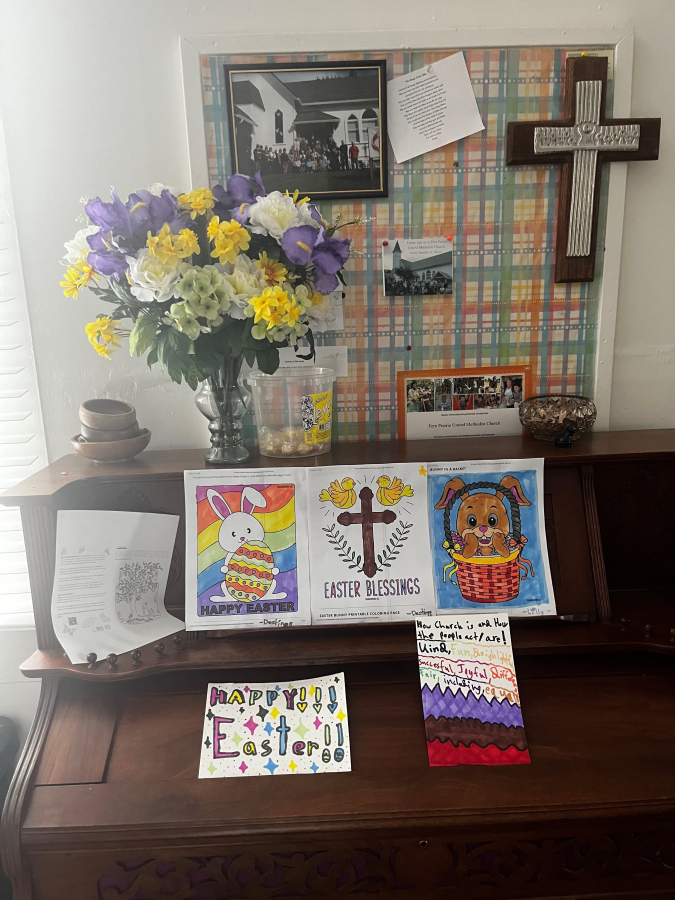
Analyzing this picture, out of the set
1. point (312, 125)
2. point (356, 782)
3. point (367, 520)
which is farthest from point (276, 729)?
point (312, 125)

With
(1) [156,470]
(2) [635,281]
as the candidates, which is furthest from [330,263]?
(2) [635,281]

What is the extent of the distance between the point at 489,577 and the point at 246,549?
1.69ft

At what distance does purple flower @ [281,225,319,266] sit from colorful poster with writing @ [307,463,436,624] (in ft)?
1.42

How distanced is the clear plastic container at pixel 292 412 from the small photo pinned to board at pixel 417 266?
0.33 meters

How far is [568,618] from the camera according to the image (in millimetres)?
1190

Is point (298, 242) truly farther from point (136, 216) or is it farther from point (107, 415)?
point (107, 415)

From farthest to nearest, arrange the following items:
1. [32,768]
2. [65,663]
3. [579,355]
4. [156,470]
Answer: [579,355] → [156,470] → [65,663] → [32,768]

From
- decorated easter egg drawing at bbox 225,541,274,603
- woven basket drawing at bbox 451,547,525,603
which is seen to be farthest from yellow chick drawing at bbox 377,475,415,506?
decorated easter egg drawing at bbox 225,541,274,603

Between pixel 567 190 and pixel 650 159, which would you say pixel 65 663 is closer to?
pixel 567 190

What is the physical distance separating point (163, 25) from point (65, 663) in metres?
1.43

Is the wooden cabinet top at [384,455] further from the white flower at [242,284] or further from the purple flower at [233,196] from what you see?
the purple flower at [233,196]

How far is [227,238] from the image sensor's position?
1.06 metres

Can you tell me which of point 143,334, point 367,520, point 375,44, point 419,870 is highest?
point 375,44

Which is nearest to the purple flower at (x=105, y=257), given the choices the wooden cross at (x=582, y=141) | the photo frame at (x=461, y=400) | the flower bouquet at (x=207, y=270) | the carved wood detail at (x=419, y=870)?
the flower bouquet at (x=207, y=270)
